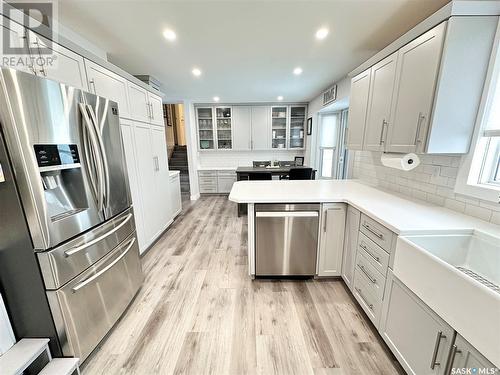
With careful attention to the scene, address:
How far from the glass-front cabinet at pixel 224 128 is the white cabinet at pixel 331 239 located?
4.34 m

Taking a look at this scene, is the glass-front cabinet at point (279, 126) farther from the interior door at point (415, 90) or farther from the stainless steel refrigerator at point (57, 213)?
the stainless steel refrigerator at point (57, 213)

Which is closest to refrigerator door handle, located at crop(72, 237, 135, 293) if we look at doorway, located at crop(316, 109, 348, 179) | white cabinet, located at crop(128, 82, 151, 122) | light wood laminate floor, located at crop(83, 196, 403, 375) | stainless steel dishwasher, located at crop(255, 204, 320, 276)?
light wood laminate floor, located at crop(83, 196, 403, 375)

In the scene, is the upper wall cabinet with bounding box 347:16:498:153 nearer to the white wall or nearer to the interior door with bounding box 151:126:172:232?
the white wall

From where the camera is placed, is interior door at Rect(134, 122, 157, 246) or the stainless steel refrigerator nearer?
the stainless steel refrigerator

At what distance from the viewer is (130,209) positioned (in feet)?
6.06

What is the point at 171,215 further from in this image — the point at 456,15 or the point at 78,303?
the point at 456,15

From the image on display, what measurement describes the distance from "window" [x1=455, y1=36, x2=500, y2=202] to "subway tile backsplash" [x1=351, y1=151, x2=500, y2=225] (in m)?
0.08

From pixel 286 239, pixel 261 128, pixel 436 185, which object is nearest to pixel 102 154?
pixel 286 239

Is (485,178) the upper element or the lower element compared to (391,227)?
upper

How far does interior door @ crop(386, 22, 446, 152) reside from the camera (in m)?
1.38

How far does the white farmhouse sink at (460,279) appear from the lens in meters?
0.77

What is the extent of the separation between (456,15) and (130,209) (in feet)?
9.17

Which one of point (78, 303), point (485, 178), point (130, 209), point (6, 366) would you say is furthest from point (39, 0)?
point (485, 178)

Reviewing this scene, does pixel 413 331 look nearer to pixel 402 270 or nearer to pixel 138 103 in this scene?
pixel 402 270
